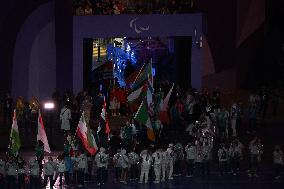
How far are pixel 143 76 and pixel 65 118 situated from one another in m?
3.87

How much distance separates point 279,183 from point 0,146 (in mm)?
12393

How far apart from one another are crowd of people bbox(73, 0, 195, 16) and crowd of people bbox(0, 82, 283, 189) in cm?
414

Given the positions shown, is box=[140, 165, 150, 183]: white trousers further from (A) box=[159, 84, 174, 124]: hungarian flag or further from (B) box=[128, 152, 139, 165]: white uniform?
(A) box=[159, 84, 174, 124]: hungarian flag

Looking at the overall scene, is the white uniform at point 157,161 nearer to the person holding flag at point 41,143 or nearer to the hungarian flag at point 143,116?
the hungarian flag at point 143,116

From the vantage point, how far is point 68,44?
4378cm

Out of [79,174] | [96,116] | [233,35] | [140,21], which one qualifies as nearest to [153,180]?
[79,174]

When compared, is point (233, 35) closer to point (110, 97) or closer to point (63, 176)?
point (110, 97)

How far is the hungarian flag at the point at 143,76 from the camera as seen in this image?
3706 cm

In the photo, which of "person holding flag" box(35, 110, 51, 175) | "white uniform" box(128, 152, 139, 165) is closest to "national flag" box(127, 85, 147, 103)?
"white uniform" box(128, 152, 139, 165)

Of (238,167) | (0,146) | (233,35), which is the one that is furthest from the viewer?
(233,35)

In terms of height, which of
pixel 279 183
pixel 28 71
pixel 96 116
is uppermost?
pixel 28 71

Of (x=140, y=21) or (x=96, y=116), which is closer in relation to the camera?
(x=96, y=116)

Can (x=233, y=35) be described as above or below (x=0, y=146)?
above

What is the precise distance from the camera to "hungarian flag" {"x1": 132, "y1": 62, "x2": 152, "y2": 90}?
37.1m
